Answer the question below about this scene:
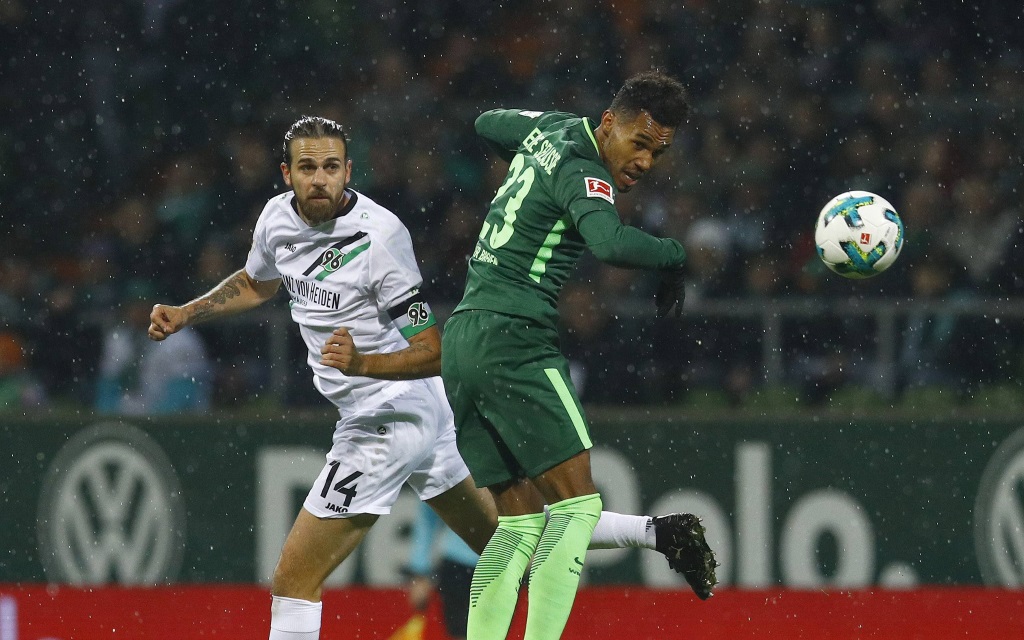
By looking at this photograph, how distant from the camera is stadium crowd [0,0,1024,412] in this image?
28.2ft

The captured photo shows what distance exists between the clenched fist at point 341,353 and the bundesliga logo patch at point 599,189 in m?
0.82

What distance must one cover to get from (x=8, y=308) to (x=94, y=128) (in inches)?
65.3

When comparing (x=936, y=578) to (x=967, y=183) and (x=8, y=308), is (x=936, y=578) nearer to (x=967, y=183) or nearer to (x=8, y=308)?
(x=967, y=183)

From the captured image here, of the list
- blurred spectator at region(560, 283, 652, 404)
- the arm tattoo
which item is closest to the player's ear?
the arm tattoo

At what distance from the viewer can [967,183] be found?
9.30 metres

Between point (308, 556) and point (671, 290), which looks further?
point (308, 556)

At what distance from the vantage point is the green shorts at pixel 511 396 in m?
4.41

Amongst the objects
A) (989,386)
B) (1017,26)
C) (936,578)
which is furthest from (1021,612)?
(1017,26)

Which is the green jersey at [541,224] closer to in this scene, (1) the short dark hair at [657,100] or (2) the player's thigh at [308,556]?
(1) the short dark hair at [657,100]

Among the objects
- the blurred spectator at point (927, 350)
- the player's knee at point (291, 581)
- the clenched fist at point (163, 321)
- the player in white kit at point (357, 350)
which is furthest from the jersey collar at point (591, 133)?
the blurred spectator at point (927, 350)

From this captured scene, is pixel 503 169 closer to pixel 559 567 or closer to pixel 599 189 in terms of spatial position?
pixel 599 189

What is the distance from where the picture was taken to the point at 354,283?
4.71 m

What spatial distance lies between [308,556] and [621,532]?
1.05m

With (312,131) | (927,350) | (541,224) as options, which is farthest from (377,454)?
(927,350)
